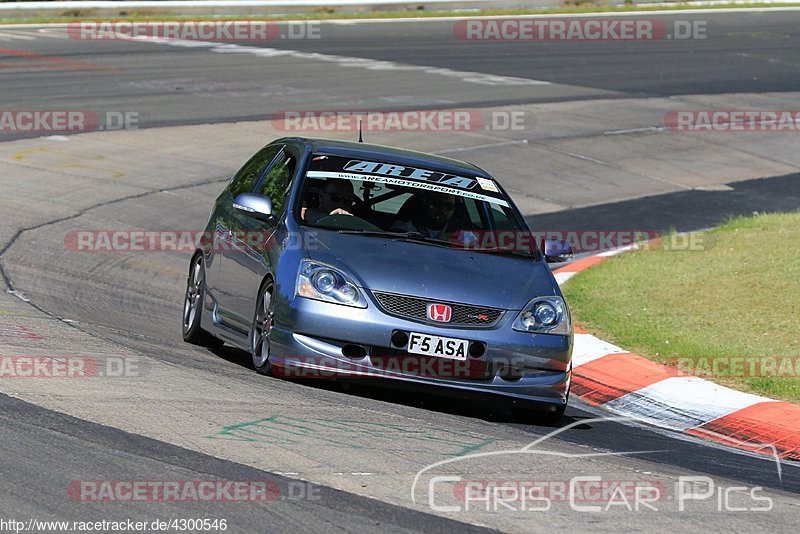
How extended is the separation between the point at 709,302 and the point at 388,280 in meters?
4.45

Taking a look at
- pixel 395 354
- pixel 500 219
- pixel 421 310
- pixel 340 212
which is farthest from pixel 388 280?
pixel 500 219

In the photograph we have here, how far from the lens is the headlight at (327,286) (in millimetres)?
7672

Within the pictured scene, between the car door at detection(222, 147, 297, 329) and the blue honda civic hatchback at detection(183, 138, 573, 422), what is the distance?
15 millimetres

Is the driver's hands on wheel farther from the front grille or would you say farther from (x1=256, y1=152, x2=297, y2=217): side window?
the front grille

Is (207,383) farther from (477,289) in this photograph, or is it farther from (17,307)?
(17,307)

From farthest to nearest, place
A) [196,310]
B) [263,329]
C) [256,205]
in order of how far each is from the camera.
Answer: [196,310] < [256,205] < [263,329]

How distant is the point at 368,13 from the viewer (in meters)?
36.5

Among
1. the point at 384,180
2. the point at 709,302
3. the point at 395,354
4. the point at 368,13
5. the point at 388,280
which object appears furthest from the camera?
the point at 368,13

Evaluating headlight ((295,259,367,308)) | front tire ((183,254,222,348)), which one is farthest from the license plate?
front tire ((183,254,222,348))

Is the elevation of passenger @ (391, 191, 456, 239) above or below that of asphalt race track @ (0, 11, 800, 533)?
above

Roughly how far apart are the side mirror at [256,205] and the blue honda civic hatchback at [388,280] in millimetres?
11

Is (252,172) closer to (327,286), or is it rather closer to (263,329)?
(263,329)

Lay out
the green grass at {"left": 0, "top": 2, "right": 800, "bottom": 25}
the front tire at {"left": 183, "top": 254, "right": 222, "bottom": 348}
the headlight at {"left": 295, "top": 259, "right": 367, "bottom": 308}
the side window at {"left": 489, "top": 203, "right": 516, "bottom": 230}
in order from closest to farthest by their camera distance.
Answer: the headlight at {"left": 295, "top": 259, "right": 367, "bottom": 308}, the side window at {"left": 489, "top": 203, "right": 516, "bottom": 230}, the front tire at {"left": 183, "top": 254, "right": 222, "bottom": 348}, the green grass at {"left": 0, "top": 2, "right": 800, "bottom": 25}

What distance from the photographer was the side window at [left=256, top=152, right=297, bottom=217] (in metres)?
8.86
